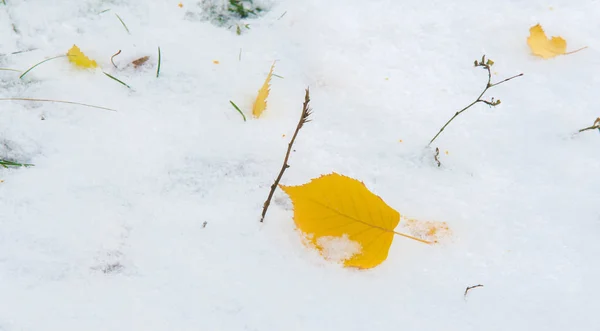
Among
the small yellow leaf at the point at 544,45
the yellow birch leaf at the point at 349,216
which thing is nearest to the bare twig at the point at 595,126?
the small yellow leaf at the point at 544,45

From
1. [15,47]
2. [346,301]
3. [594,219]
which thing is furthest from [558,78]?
[15,47]

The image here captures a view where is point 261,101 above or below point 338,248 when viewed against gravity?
above

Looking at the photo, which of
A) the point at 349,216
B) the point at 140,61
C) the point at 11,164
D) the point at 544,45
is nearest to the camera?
the point at 349,216

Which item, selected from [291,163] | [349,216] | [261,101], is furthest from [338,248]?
[261,101]

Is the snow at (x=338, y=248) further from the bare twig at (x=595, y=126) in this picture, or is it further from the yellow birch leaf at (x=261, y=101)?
the bare twig at (x=595, y=126)

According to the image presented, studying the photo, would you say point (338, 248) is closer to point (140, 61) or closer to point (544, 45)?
point (140, 61)

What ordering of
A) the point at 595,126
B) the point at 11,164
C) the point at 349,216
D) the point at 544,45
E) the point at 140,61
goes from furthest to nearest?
the point at 544,45 → the point at 140,61 → the point at 595,126 → the point at 11,164 → the point at 349,216

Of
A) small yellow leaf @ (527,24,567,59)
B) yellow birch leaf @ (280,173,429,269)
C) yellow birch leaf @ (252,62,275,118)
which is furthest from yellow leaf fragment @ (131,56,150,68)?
small yellow leaf @ (527,24,567,59)

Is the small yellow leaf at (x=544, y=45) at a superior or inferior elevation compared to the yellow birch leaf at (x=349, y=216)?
superior
